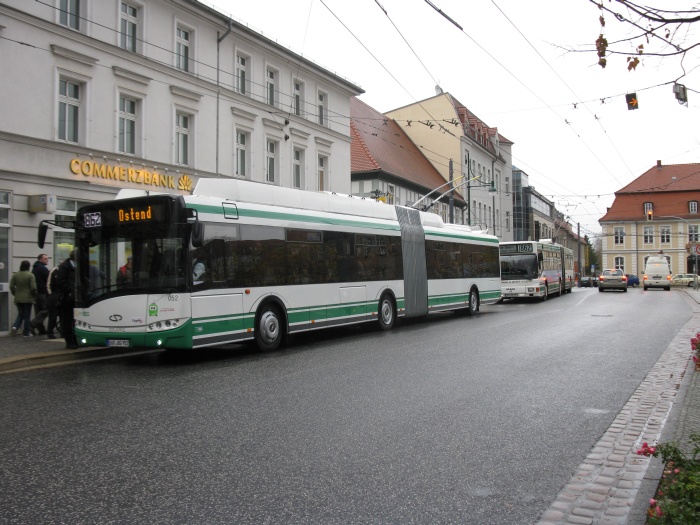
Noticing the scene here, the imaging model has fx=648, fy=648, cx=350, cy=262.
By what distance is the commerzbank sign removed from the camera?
1753 centimetres

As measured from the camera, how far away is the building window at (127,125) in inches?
758

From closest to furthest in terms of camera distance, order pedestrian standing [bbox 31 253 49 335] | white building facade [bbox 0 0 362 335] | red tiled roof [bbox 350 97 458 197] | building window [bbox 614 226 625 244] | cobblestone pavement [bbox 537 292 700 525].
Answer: cobblestone pavement [bbox 537 292 700 525] → pedestrian standing [bbox 31 253 49 335] → white building facade [bbox 0 0 362 335] → red tiled roof [bbox 350 97 458 197] → building window [bbox 614 226 625 244]

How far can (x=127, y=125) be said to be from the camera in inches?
769

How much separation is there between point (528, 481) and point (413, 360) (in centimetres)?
631

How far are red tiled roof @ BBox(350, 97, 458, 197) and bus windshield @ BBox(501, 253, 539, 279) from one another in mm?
10713

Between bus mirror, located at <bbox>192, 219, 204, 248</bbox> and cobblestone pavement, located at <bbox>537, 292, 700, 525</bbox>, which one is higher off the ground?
bus mirror, located at <bbox>192, 219, 204, 248</bbox>

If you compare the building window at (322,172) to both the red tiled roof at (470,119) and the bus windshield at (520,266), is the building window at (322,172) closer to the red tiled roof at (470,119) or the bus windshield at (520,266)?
the bus windshield at (520,266)

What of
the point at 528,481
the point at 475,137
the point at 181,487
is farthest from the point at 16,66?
the point at 475,137

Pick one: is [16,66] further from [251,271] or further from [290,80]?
[290,80]

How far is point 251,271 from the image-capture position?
1237 centimetres

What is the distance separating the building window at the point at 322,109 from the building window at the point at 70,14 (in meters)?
13.4

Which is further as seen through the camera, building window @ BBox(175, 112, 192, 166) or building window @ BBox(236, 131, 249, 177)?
building window @ BBox(236, 131, 249, 177)

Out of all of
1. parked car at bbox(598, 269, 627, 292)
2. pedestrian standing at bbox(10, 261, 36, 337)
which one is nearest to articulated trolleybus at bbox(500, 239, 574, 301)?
parked car at bbox(598, 269, 627, 292)

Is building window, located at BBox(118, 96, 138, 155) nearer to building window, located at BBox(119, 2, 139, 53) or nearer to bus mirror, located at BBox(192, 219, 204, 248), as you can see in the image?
building window, located at BBox(119, 2, 139, 53)
